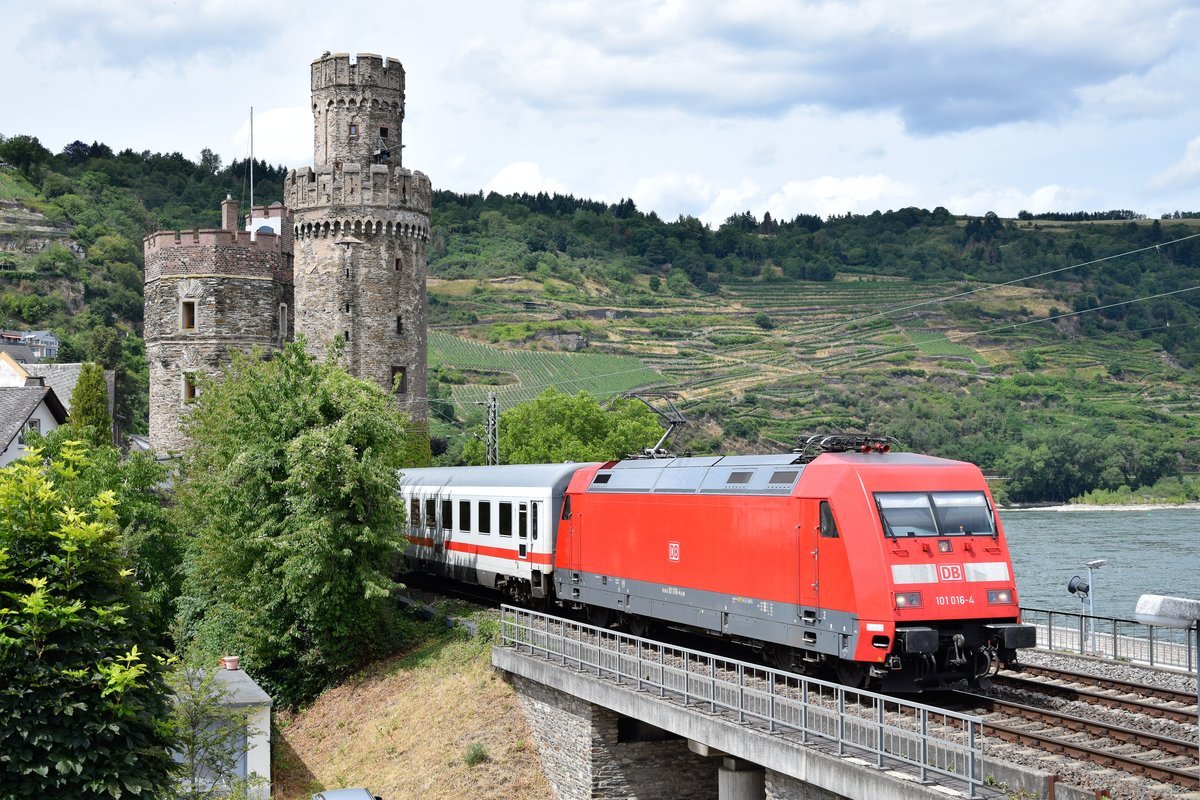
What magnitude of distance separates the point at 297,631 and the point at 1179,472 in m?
123

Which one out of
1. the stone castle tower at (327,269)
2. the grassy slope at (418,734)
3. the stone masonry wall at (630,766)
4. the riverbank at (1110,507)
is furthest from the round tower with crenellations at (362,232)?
the riverbank at (1110,507)

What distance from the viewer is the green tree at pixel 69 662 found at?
14.1m

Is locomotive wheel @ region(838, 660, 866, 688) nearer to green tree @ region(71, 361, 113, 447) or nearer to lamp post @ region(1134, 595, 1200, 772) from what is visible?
lamp post @ region(1134, 595, 1200, 772)

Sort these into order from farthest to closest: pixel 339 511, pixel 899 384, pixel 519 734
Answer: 1. pixel 899 384
2. pixel 339 511
3. pixel 519 734

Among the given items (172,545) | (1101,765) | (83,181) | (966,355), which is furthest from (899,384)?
(1101,765)

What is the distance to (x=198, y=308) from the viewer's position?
198 ft

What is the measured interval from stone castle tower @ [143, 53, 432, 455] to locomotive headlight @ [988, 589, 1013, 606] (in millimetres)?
40570

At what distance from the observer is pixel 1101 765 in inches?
604

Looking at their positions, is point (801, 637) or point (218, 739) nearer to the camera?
point (801, 637)

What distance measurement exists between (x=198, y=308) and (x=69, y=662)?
4799 cm

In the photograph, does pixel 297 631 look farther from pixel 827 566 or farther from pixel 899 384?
pixel 899 384

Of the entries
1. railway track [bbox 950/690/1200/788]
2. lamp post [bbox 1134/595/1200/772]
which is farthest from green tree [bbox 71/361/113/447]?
lamp post [bbox 1134/595/1200/772]

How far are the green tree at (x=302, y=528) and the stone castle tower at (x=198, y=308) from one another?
21153 millimetres

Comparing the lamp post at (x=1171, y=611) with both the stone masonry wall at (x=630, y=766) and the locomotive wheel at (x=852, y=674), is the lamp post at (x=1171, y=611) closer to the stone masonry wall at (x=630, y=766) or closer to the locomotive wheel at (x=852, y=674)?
the locomotive wheel at (x=852, y=674)
